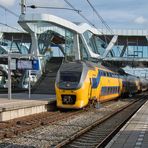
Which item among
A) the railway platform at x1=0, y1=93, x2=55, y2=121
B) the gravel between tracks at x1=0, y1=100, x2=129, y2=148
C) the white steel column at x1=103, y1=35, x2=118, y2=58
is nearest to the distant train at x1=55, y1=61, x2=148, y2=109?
the railway platform at x1=0, y1=93, x2=55, y2=121

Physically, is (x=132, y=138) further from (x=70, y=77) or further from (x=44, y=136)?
(x=70, y=77)

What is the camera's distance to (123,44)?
366ft

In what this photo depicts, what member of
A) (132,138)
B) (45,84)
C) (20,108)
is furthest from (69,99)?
(45,84)

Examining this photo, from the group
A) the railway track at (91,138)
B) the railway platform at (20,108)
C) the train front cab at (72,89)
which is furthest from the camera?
the train front cab at (72,89)

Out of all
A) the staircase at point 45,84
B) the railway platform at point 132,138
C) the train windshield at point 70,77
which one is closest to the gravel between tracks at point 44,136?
the railway platform at point 132,138

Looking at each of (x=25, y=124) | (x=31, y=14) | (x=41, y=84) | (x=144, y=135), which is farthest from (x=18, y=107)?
(x=31, y=14)

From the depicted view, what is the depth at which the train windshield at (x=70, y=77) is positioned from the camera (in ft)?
88.3

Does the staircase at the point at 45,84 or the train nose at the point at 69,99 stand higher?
the staircase at the point at 45,84

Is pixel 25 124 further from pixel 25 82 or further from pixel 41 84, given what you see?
pixel 25 82

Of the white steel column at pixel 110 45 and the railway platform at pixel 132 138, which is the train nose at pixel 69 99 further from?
the white steel column at pixel 110 45

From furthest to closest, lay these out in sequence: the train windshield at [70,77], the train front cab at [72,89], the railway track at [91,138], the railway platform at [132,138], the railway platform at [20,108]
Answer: the train windshield at [70,77], the train front cab at [72,89], the railway platform at [20,108], the railway track at [91,138], the railway platform at [132,138]

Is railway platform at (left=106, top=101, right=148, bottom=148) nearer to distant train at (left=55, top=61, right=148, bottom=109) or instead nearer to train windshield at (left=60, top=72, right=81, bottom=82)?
distant train at (left=55, top=61, right=148, bottom=109)

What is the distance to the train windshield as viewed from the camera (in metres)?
26.9

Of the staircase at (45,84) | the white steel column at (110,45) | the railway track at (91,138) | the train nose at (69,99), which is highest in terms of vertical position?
the white steel column at (110,45)
